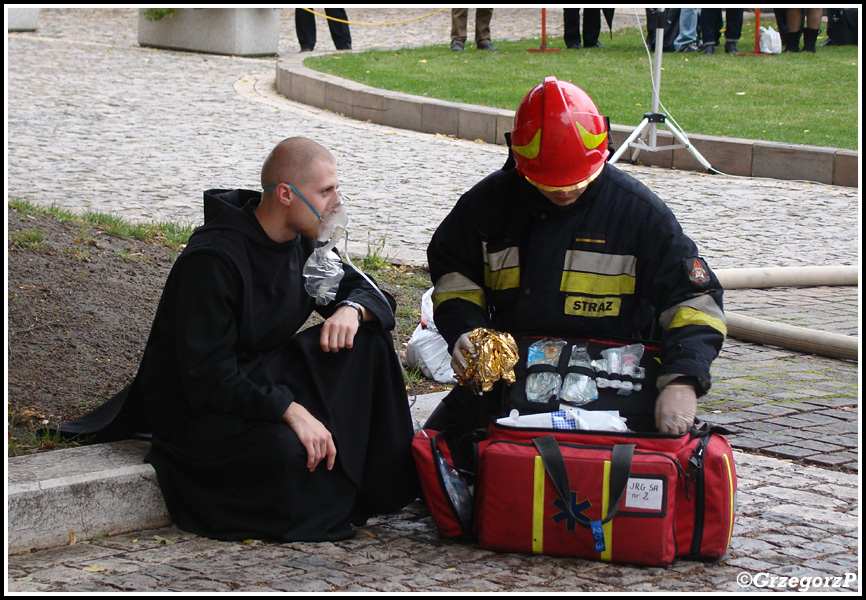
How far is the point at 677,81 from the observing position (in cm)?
1276

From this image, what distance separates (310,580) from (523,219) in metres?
1.29

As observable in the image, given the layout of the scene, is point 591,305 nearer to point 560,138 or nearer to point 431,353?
point 560,138

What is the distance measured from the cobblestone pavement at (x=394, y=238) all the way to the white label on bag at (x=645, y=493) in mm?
191

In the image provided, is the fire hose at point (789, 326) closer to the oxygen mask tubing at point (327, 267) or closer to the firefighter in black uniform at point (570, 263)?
the firefighter in black uniform at point (570, 263)

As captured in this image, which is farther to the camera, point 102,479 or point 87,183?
point 87,183

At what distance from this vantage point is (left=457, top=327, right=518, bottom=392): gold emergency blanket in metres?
3.23

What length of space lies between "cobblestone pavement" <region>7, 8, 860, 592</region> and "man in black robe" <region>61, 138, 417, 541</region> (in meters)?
0.13

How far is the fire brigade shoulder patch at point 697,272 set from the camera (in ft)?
10.6

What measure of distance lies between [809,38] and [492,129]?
640 centimetres

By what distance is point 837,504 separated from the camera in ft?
11.4

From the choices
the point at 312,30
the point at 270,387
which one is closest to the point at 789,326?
the point at 270,387

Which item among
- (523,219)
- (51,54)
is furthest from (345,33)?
(523,219)

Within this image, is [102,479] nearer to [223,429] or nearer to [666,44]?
[223,429]

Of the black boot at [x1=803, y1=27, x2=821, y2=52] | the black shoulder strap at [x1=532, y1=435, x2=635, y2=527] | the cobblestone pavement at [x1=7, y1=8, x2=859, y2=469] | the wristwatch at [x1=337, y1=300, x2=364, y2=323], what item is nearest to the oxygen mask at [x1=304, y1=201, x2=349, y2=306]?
the wristwatch at [x1=337, y1=300, x2=364, y2=323]
